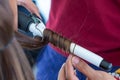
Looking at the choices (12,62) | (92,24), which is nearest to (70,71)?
(92,24)

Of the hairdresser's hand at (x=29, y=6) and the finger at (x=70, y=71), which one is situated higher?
the hairdresser's hand at (x=29, y=6)

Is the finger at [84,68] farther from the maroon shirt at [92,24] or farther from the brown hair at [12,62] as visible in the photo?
the brown hair at [12,62]

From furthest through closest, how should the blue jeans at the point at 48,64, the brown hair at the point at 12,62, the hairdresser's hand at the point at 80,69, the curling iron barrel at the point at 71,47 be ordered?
1. the blue jeans at the point at 48,64
2. the hairdresser's hand at the point at 80,69
3. the curling iron barrel at the point at 71,47
4. the brown hair at the point at 12,62

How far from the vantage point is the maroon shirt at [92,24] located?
804mm

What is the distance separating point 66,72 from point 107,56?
0.16 m

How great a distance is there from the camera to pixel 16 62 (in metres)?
0.57

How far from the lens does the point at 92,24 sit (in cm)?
84

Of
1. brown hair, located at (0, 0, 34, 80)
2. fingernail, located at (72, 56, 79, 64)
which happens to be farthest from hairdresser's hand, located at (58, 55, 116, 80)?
brown hair, located at (0, 0, 34, 80)

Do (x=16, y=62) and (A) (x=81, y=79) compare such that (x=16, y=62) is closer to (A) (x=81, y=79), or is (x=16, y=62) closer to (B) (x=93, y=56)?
(B) (x=93, y=56)

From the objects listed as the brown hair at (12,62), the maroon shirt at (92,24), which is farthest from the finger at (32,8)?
the brown hair at (12,62)

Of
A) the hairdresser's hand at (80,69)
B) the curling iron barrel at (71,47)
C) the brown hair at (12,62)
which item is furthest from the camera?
the hairdresser's hand at (80,69)

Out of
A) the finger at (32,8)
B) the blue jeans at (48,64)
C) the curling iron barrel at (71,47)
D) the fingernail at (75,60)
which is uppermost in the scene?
the finger at (32,8)

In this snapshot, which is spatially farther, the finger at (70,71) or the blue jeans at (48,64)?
the blue jeans at (48,64)

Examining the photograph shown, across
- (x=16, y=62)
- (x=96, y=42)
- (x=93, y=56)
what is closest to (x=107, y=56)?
(x=96, y=42)
